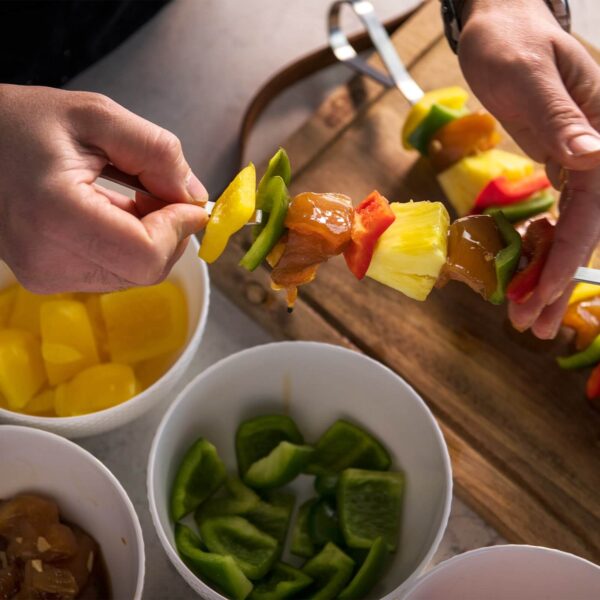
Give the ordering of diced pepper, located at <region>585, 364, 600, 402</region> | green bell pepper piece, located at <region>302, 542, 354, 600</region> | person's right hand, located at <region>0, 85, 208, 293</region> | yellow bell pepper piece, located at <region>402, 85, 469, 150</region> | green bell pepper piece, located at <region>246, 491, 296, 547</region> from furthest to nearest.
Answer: yellow bell pepper piece, located at <region>402, 85, 469, 150</region> → diced pepper, located at <region>585, 364, 600, 402</region> → green bell pepper piece, located at <region>246, 491, 296, 547</region> → green bell pepper piece, located at <region>302, 542, 354, 600</region> → person's right hand, located at <region>0, 85, 208, 293</region>

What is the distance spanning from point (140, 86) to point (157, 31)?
21 cm

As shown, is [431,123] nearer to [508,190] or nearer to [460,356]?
[508,190]

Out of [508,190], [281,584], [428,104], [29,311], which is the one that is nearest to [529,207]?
[508,190]

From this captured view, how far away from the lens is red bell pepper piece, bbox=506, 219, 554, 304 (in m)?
1.45

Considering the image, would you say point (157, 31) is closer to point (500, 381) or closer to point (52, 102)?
point (52, 102)

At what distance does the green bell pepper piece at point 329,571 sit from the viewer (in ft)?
4.84

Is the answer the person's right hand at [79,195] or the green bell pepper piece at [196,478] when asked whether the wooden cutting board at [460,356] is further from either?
the person's right hand at [79,195]

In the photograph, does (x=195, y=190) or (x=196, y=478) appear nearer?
(x=195, y=190)

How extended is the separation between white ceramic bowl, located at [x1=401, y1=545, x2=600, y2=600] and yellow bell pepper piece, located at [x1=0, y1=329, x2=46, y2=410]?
2.60 ft

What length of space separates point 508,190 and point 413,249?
610mm

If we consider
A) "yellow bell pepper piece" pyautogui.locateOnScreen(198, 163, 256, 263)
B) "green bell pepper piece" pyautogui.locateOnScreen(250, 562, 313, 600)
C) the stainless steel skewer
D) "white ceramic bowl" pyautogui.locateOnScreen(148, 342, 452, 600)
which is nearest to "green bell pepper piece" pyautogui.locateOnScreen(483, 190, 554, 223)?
the stainless steel skewer

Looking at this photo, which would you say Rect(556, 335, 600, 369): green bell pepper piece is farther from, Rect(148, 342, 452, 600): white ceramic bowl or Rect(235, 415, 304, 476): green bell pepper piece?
Rect(235, 415, 304, 476): green bell pepper piece

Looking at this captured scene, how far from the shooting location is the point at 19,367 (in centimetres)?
160

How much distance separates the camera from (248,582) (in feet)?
4.71
